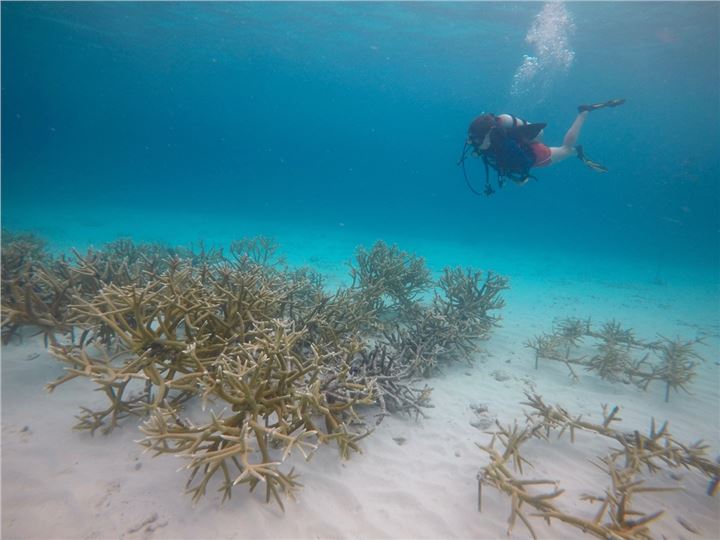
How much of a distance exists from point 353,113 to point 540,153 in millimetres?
76677

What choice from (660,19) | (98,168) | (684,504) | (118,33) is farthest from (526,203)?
(98,168)

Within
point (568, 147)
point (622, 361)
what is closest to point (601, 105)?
point (568, 147)

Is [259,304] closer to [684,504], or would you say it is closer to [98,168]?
[684,504]

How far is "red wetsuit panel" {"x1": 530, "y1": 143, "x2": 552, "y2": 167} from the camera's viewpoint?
5.71 m

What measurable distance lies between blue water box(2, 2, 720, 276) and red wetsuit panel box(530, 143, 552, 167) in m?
23.7

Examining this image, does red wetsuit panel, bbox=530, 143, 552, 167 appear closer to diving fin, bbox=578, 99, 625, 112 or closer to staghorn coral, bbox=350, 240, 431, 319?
diving fin, bbox=578, 99, 625, 112

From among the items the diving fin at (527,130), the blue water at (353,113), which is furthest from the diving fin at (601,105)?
the blue water at (353,113)

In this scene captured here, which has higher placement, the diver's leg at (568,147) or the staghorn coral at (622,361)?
the diver's leg at (568,147)

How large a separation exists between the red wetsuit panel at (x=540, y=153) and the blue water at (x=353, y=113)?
77.7ft

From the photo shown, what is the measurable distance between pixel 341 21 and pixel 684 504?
3593cm

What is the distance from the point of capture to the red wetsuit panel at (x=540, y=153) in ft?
18.7

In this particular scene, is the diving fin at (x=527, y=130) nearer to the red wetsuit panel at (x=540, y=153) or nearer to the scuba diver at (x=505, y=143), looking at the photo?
the scuba diver at (x=505, y=143)

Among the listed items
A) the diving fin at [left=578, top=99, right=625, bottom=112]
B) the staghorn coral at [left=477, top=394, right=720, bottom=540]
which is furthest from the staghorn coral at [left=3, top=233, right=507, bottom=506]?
the diving fin at [left=578, top=99, right=625, bottom=112]

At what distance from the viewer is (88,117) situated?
294 feet
